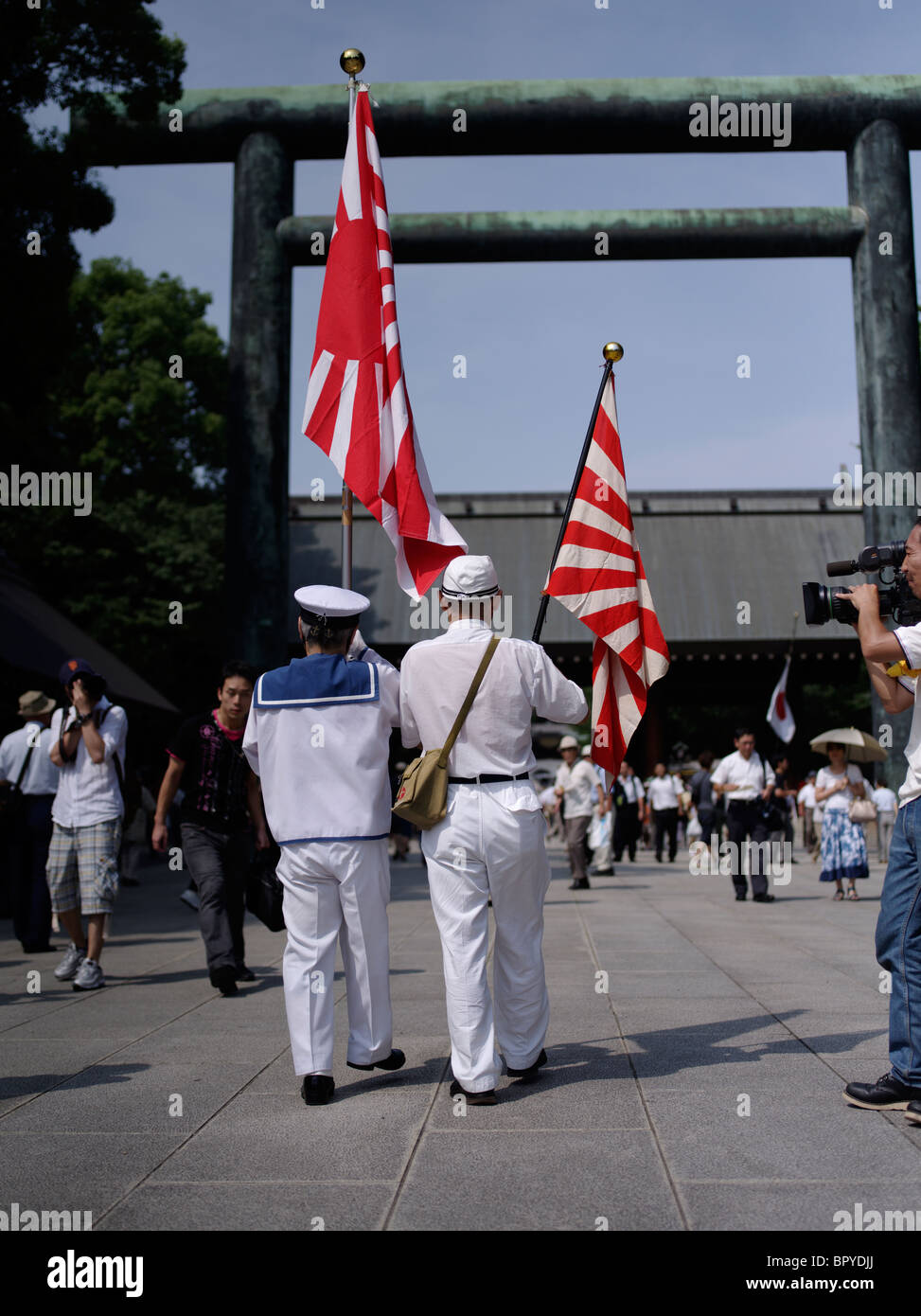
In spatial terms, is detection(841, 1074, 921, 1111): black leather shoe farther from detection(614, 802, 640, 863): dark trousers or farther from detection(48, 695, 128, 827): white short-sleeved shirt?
detection(614, 802, 640, 863): dark trousers

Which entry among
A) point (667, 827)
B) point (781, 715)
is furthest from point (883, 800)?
point (667, 827)

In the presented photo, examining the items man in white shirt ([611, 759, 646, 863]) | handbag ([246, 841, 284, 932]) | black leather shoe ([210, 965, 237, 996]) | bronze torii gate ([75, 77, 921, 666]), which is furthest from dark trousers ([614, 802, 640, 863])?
handbag ([246, 841, 284, 932])

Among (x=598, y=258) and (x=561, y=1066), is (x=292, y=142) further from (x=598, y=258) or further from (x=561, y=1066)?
(x=561, y=1066)

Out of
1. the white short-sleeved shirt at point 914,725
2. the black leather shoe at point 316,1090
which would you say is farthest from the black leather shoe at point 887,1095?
the black leather shoe at point 316,1090

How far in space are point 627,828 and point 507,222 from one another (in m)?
11.0

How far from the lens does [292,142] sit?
13594 millimetres

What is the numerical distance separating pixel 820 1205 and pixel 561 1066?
5.95ft

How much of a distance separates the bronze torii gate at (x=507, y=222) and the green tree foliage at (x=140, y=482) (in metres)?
8.95

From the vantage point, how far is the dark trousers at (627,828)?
828 inches

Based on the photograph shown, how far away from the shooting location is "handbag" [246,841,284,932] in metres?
5.61

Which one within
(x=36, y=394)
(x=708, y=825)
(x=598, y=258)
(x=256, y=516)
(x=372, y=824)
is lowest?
(x=708, y=825)

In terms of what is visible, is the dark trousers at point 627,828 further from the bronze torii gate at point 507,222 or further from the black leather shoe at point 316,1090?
the black leather shoe at point 316,1090

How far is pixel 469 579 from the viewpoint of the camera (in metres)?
4.66
